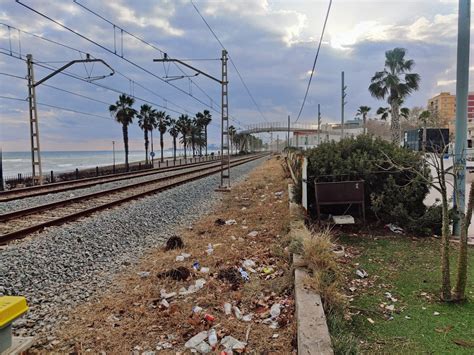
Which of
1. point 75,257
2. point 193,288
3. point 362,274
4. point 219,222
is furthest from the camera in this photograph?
point 219,222

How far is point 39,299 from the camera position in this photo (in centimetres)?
448

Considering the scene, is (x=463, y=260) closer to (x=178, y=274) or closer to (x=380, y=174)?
(x=178, y=274)

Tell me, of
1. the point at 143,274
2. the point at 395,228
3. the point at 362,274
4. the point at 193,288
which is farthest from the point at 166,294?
the point at 395,228

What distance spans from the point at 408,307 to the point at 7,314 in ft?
12.6

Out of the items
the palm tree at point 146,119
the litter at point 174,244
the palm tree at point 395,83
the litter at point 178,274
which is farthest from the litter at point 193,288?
the palm tree at point 146,119

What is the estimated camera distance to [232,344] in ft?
10.9

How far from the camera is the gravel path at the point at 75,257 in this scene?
441cm

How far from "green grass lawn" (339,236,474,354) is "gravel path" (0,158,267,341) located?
3.30m

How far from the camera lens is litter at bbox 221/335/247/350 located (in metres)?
3.25

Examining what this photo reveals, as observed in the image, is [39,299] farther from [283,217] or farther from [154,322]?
[283,217]

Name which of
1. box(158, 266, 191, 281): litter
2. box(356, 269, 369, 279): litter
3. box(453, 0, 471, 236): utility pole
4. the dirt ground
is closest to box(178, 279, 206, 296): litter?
the dirt ground

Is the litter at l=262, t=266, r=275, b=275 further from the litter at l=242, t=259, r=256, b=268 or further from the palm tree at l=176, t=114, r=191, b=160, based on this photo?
the palm tree at l=176, t=114, r=191, b=160

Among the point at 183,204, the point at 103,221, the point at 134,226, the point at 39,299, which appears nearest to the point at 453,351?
the point at 39,299

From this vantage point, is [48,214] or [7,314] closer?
[7,314]
